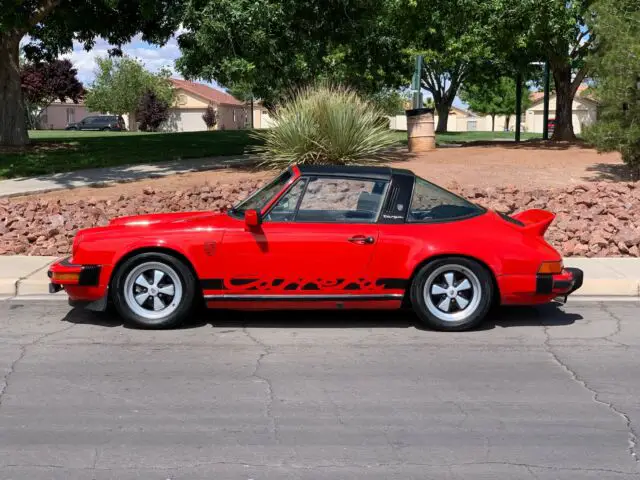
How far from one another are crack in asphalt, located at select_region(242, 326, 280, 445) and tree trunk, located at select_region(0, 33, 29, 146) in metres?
18.0

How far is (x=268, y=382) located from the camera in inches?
230

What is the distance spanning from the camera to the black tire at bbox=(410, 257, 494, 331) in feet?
23.5

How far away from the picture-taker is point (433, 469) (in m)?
4.30

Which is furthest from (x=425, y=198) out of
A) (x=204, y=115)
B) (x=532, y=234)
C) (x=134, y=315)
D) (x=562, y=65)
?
(x=204, y=115)

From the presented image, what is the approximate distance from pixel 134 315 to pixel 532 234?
11.8 feet

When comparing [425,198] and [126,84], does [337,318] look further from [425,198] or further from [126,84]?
[126,84]

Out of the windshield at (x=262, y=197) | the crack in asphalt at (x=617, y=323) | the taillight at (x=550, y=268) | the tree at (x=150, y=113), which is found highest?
the tree at (x=150, y=113)

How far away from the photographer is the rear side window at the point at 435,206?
743cm

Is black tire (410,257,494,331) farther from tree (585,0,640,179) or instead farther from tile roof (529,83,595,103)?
tile roof (529,83,595,103)

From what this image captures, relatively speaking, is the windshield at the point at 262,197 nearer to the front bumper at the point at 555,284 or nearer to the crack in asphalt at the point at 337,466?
the front bumper at the point at 555,284

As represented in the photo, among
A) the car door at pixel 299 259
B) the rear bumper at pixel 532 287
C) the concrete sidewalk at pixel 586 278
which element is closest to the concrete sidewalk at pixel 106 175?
the concrete sidewalk at pixel 586 278

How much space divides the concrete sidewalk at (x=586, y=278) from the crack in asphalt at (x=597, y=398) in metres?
2.04

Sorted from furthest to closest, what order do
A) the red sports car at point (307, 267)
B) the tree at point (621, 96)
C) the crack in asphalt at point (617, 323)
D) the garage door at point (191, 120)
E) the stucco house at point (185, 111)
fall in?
the garage door at point (191, 120) → the stucco house at point (185, 111) → the tree at point (621, 96) → the red sports car at point (307, 267) → the crack in asphalt at point (617, 323)

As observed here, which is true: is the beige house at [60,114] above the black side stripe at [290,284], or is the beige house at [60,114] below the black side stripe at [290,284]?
above
